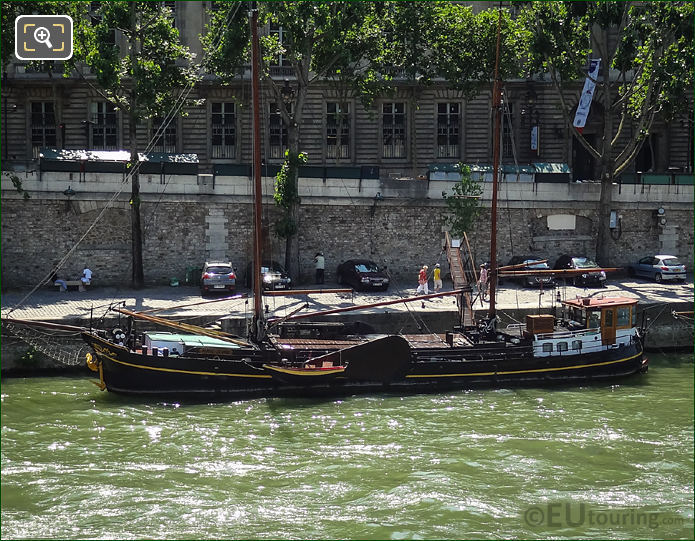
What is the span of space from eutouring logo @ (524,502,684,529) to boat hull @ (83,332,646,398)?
8137mm

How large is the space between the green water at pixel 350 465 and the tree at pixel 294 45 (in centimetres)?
1096

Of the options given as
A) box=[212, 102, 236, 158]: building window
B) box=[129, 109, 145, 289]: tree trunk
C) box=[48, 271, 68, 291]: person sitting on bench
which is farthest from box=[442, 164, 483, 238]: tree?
box=[48, 271, 68, 291]: person sitting on bench

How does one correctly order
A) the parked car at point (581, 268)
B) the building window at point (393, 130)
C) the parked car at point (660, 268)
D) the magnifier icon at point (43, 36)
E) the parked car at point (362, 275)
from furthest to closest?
the building window at point (393, 130)
the parked car at point (660, 268)
the parked car at point (581, 268)
the parked car at point (362, 275)
the magnifier icon at point (43, 36)

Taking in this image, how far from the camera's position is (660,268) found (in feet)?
112

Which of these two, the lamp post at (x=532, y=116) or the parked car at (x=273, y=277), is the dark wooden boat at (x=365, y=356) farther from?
the lamp post at (x=532, y=116)

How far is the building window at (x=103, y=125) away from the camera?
135 feet

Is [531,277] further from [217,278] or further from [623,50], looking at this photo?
[217,278]

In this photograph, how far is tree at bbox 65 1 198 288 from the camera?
30812mm

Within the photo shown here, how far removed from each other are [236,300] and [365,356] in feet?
23.3

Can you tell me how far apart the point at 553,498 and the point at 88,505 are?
783 centimetres

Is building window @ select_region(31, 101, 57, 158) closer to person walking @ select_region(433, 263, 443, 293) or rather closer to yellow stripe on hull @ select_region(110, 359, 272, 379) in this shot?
Answer: person walking @ select_region(433, 263, 443, 293)

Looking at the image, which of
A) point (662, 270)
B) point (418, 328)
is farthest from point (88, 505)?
point (662, 270)

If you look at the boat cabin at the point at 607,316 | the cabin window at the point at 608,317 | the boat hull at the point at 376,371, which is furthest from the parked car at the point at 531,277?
the boat hull at the point at 376,371

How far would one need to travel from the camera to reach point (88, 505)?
53.6 feet
